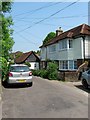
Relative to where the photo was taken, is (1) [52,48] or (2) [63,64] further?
(1) [52,48]

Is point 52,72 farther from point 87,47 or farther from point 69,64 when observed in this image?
point 69,64

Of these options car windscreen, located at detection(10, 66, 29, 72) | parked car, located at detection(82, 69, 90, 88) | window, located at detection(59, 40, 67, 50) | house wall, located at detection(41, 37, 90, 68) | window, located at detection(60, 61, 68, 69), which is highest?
window, located at detection(59, 40, 67, 50)

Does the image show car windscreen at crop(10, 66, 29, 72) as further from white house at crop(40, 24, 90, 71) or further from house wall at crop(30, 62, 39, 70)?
house wall at crop(30, 62, 39, 70)

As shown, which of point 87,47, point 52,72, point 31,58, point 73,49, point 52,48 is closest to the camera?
point 52,72

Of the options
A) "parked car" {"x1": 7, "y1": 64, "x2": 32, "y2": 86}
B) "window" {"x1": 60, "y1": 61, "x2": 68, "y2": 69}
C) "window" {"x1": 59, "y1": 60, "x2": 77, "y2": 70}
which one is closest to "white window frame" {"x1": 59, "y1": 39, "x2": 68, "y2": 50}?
"window" {"x1": 59, "y1": 60, "x2": 77, "y2": 70}

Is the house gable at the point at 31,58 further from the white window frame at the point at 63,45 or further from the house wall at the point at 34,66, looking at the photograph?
the white window frame at the point at 63,45

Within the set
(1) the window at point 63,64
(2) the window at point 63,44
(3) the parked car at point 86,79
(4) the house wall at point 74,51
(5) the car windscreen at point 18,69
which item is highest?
(2) the window at point 63,44

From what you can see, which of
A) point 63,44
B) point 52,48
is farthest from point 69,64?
point 52,48

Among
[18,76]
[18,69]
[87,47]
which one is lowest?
[18,76]

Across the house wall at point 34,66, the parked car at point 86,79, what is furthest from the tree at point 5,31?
the house wall at point 34,66

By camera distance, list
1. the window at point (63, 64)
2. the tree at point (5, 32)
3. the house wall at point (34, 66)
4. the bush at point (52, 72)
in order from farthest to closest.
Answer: the house wall at point (34, 66) → the window at point (63, 64) → the bush at point (52, 72) → the tree at point (5, 32)

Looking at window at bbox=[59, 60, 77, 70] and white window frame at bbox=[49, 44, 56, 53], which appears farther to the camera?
white window frame at bbox=[49, 44, 56, 53]

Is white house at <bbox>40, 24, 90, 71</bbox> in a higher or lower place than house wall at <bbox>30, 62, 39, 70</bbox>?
higher

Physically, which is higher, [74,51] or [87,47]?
[87,47]
